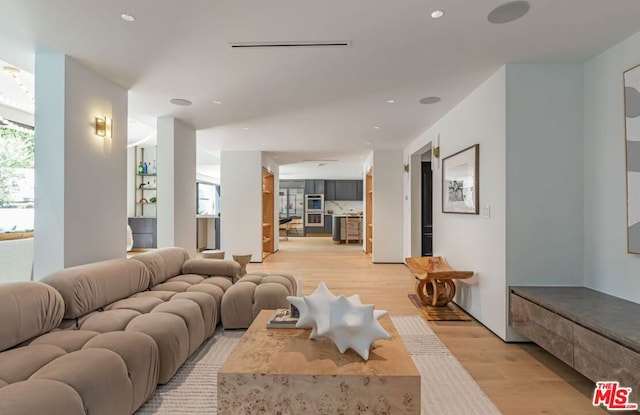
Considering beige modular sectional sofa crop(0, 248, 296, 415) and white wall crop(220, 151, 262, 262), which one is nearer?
beige modular sectional sofa crop(0, 248, 296, 415)

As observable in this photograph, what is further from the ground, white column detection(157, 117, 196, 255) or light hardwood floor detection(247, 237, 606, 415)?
white column detection(157, 117, 196, 255)

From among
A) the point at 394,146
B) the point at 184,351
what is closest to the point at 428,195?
the point at 394,146

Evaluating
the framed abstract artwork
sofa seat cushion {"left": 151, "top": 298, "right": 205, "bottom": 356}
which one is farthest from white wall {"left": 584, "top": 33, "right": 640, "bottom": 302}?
sofa seat cushion {"left": 151, "top": 298, "right": 205, "bottom": 356}

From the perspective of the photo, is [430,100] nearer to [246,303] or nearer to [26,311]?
[246,303]

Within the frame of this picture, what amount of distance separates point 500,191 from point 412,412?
229 centimetres

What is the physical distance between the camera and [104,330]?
208 cm

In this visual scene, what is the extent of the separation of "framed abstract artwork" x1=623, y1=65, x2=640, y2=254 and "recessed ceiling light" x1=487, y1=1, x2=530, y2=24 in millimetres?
1022

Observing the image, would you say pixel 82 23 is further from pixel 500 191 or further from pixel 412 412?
pixel 500 191

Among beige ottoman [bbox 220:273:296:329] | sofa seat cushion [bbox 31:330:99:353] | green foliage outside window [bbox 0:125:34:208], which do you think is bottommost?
beige ottoman [bbox 220:273:296:329]

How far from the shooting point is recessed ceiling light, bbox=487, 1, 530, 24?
2.07 metres

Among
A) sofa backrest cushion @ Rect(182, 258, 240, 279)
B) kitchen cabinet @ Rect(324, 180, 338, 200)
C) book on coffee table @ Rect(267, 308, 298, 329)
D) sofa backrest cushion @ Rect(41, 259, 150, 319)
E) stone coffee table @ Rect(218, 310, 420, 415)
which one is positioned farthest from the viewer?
kitchen cabinet @ Rect(324, 180, 338, 200)

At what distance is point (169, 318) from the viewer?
7.49ft

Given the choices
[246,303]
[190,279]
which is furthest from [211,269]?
[246,303]

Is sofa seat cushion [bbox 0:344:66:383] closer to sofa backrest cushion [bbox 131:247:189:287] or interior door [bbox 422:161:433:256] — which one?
sofa backrest cushion [bbox 131:247:189:287]
